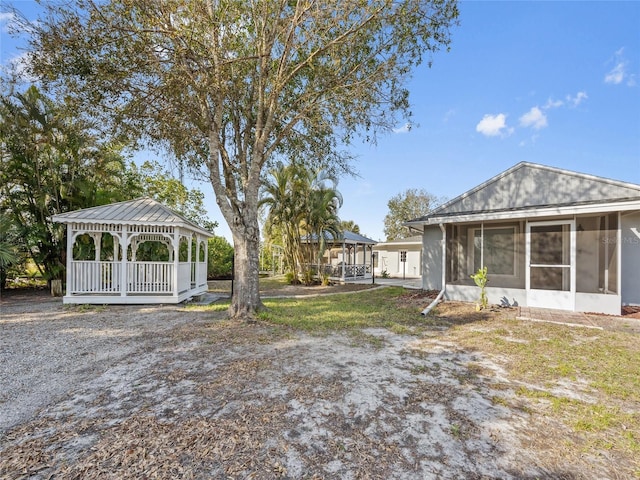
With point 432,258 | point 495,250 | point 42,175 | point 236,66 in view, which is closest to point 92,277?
point 42,175

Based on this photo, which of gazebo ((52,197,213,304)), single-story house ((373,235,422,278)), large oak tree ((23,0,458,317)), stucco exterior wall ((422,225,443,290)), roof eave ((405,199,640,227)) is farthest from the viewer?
single-story house ((373,235,422,278))

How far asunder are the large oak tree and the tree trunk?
1.0 inches

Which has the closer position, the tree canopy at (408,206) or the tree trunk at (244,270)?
the tree trunk at (244,270)

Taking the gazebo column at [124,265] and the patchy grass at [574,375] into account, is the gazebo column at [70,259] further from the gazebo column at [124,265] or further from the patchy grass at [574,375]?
the patchy grass at [574,375]

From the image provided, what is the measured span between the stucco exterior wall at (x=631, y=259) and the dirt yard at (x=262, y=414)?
756 centimetres

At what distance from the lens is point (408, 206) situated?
39.9 meters

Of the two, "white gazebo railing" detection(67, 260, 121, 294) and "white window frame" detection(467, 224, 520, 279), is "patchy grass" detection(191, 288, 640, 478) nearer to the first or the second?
"white window frame" detection(467, 224, 520, 279)

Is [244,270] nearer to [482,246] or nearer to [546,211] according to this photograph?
[482,246]

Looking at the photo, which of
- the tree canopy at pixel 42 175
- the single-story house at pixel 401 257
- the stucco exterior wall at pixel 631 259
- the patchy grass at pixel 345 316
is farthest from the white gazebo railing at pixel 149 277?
the single-story house at pixel 401 257

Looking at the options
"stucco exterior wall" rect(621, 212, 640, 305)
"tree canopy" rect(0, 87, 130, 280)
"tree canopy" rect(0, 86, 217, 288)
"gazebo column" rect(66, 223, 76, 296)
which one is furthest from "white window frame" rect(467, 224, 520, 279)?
"tree canopy" rect(0, 87, 130, 280)

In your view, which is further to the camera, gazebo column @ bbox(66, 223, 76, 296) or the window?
the window

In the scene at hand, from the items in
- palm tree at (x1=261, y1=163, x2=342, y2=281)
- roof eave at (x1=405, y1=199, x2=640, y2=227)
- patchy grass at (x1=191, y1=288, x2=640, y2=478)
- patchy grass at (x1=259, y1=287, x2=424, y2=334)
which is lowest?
patchy grass at (x1=259, y1=287, x2=424, y2=334)

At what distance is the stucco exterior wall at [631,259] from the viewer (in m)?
8.77

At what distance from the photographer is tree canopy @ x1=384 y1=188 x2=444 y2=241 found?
38.8 meters
